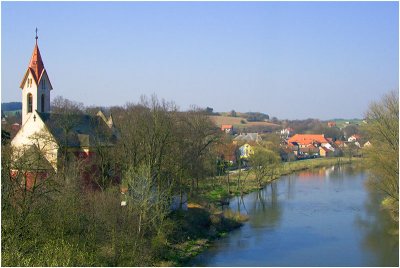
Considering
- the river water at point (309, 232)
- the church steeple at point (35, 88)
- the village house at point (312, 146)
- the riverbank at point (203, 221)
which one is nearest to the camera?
the river water at point (309, 232)

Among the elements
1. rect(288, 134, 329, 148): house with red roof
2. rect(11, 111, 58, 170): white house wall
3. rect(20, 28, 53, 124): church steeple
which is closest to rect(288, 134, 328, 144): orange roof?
rect(288, 134, 329, 148): house with red roof

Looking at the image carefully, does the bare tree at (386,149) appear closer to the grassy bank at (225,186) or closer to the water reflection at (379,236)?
the water reflection at (379,236)

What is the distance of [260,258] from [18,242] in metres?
9.76

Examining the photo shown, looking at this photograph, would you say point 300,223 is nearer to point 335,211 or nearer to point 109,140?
point 335,211

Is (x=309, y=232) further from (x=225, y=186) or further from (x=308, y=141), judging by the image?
(x=308, y=141)

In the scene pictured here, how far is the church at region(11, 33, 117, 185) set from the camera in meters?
23.4

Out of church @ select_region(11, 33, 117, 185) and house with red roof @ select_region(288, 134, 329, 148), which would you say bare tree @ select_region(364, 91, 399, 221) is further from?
house with red roof @ select_region(288, 134, 329, 148)

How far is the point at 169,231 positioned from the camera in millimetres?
19906

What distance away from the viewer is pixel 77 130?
2544 centimetres

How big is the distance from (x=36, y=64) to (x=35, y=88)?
1316 millimetres

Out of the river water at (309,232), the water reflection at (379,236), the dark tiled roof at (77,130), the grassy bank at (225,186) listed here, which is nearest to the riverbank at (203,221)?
the grassy bank at (225,186)

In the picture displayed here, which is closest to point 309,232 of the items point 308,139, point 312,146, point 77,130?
point 77,130

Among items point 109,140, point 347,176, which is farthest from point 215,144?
point 347,176

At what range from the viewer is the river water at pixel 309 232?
60.8 ft
